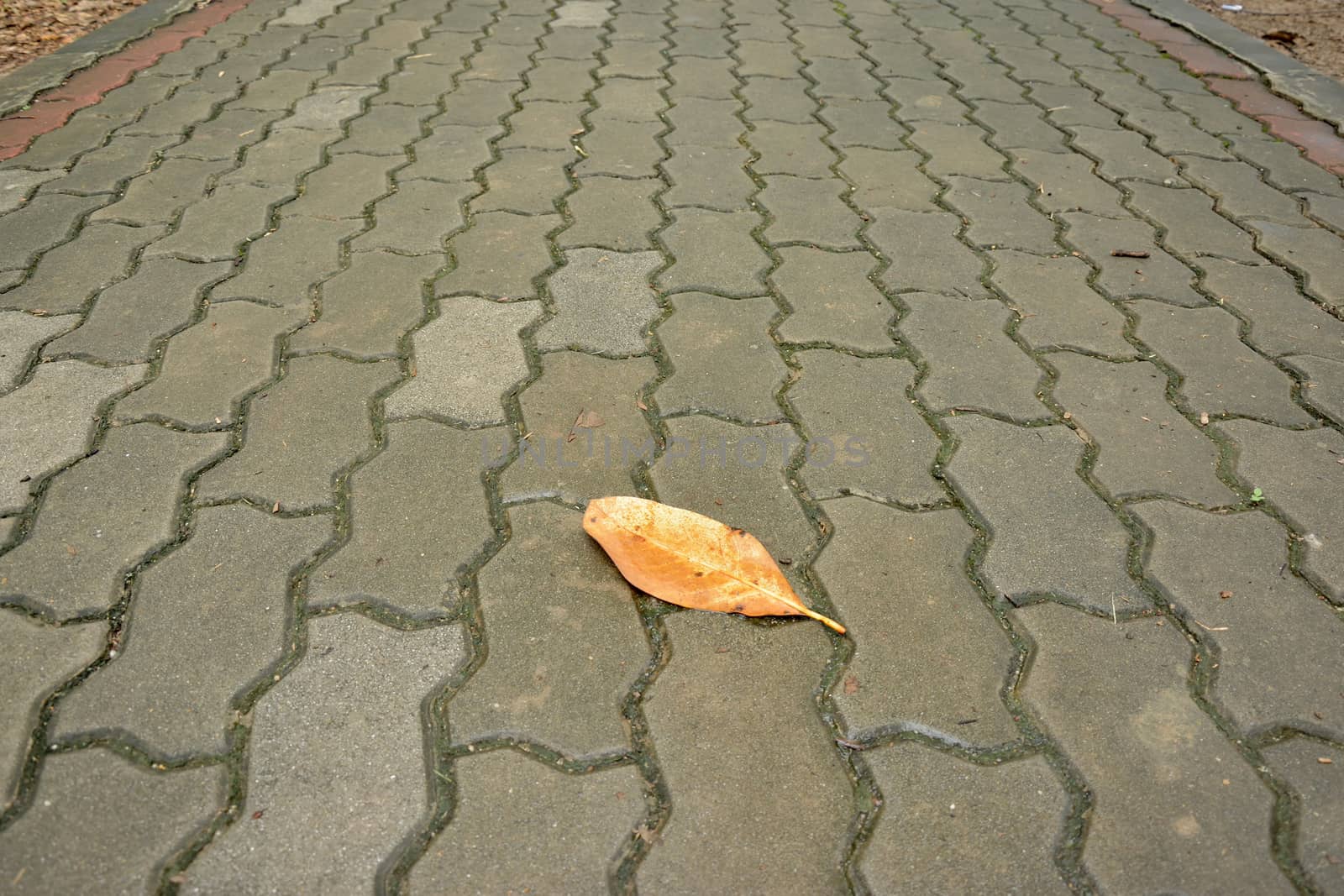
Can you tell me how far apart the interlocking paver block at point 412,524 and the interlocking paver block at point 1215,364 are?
5.56ft

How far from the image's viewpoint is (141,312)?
2.61m

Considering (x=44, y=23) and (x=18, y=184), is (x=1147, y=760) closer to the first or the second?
(x=18, y=184)

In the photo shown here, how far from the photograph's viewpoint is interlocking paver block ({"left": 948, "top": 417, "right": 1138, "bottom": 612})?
6.24ft

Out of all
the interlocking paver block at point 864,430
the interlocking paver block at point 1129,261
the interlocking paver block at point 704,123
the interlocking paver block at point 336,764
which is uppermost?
the interlocking paver block at point 1129,261

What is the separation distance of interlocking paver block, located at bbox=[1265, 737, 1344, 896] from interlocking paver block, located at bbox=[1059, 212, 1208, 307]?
5.02 ft

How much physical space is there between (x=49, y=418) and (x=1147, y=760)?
2.27m

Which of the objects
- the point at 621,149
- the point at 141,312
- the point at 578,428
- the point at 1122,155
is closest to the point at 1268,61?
the point at 1122,155

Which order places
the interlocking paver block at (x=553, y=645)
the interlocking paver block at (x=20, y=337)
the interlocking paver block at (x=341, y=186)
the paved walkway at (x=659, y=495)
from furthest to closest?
the interlocking paver block at (x=341, y=186)
the interlocking paver block at (x=20, y=337)
the interlocking paver block at (x=553, y=645)
the paved walkway at (x=659, y=495)

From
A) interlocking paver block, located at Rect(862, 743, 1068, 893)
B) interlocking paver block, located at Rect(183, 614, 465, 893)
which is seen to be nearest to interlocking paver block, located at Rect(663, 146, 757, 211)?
interlocking paver block, located at Rect(183, 614, 465, 893)

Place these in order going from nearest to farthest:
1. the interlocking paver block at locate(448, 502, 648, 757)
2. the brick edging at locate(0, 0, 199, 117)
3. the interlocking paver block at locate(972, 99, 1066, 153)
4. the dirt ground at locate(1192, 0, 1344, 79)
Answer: the interlocking paver block at locate(448, 502, 648, 757), the interlocking paver block at locate(972, 99, 1066, 153), the brick edging at locate(0, 0, 199, 117), the dirt ground at locate(1192, 0, 1344, 79)

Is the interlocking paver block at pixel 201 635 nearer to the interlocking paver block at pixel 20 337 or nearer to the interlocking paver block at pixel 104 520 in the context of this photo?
the interlocking paver block at pixel 104 520

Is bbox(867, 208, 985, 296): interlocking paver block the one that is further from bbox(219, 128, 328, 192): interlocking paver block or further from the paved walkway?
bbox(219, 128, 328, 192): interlocking paver block

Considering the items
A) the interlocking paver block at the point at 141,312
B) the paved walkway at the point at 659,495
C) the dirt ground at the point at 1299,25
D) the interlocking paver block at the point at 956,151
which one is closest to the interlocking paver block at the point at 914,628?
the paved walkway at the point at 659,495

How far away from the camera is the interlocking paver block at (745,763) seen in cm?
143
